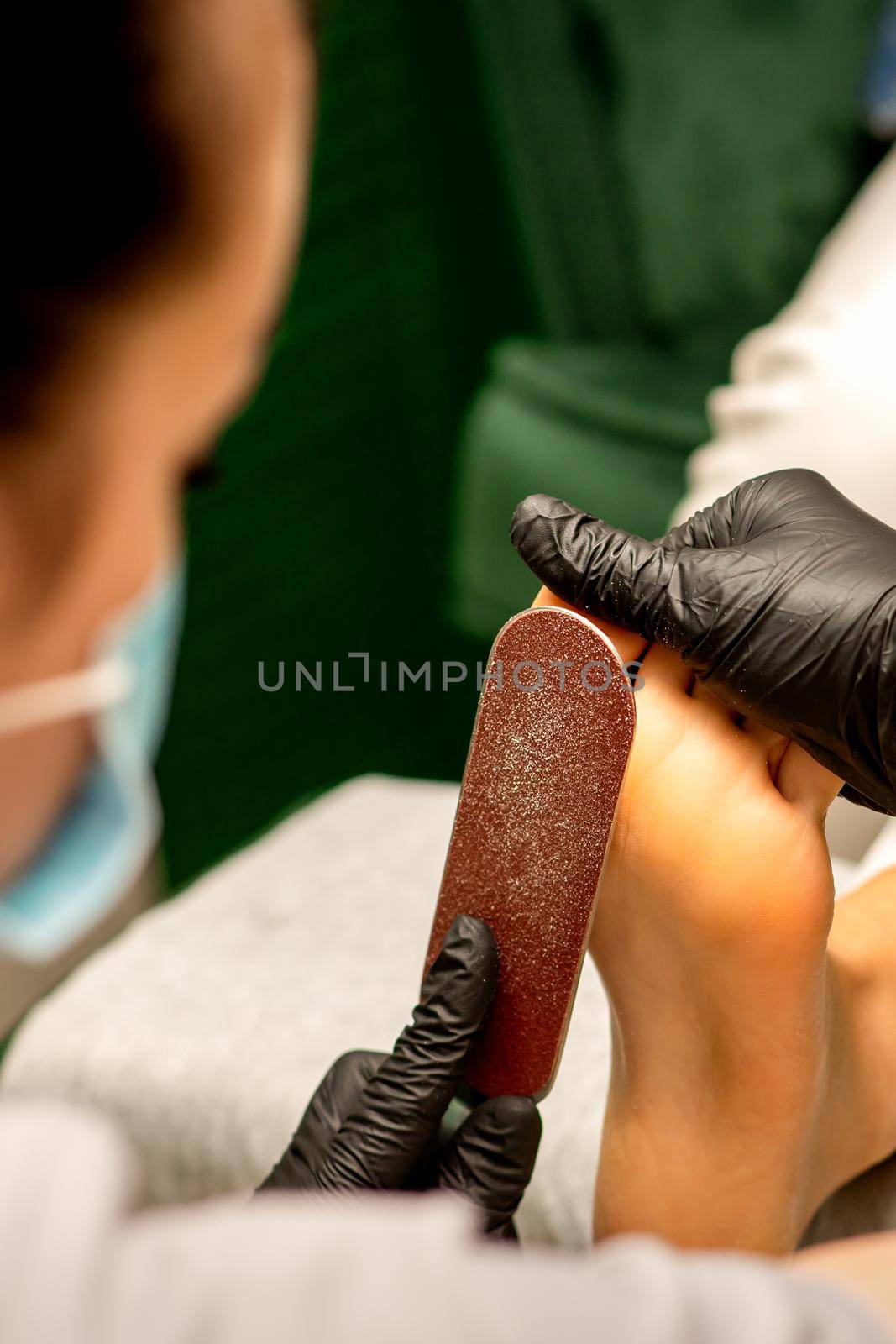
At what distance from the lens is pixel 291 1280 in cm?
32

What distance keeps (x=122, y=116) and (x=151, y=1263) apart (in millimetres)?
295

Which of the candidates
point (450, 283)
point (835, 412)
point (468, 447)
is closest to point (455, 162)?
point (450, 283)

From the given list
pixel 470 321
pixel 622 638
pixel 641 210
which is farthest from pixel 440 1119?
pixel 470 321

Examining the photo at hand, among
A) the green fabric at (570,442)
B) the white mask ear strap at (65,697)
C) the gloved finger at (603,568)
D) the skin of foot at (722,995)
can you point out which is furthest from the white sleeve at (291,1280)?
the green fabric at (570,442)

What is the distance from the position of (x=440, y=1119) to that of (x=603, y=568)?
1.14 feet

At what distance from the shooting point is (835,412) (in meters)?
0.99

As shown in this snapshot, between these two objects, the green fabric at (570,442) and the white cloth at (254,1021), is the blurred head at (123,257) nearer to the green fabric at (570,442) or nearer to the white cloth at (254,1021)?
the white cloth at (254,1021)

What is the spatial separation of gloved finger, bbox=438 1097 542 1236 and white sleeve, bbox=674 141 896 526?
0.56 metres

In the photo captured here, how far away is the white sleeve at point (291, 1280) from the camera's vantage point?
1.01 feet

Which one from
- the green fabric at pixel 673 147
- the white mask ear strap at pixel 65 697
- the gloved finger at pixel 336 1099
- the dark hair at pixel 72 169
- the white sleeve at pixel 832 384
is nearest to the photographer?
the dark hair at pixel 72 169

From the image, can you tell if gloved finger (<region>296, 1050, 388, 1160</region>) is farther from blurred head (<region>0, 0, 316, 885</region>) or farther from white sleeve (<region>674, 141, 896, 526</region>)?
white sleeve (<region>674, 141, 896, 526</region>)

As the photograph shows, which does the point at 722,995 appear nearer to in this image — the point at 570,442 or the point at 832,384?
the point at 832,384

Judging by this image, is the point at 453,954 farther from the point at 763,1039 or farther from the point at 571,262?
the point at 571,262

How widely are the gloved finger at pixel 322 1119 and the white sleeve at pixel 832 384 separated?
58 cm
